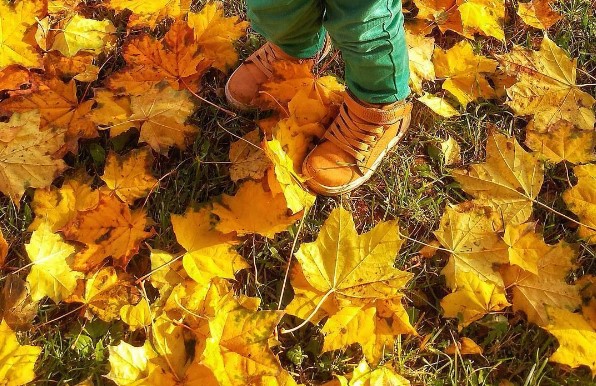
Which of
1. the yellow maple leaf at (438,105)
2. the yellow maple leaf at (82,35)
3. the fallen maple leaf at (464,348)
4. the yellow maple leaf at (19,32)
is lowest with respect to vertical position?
the fallen maple leaf at (464,348)

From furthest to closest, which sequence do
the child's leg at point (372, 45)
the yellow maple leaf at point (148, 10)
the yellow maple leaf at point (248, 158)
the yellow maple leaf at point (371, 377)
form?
the yellow maple leaf at point (148, 10), the yellow maple leaf at point (248, 158), the yellow maple leaf at point (371, 377), the child's leg at point (372, 45)

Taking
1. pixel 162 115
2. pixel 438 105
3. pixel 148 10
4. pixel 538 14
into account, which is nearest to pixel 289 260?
pixel 162 115

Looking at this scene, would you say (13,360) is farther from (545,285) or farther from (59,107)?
(545,285)

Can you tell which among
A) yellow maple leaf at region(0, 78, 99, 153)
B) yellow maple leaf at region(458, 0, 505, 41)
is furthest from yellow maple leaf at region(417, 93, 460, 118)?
yellow maple leaf at region(0, 78, 99, 153)

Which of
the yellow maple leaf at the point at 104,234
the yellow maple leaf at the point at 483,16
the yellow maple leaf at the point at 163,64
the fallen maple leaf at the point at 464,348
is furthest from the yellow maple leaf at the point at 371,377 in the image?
the yellow maple leaf at the point at 483,16

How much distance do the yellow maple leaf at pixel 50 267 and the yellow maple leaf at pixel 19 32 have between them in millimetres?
476

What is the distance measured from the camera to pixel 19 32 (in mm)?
1470

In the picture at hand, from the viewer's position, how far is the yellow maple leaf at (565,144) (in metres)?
1.40

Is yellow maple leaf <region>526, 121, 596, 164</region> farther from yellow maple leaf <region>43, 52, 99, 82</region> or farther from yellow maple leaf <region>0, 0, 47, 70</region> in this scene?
yellow maple leaf <region>0, 0, 47, 70</region>

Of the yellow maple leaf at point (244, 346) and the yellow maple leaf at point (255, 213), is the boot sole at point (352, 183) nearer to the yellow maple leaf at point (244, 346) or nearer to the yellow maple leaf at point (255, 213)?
the yellow maple leaf at point (255, 213)

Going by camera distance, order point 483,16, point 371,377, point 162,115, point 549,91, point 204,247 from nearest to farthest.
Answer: point 371,377 < point 204,247 < point 162,115 < point 549,91 < point 483,16

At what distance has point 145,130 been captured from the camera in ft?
4.51

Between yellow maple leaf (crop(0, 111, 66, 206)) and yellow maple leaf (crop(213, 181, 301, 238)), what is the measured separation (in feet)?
1.31

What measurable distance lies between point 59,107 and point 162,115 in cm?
27
